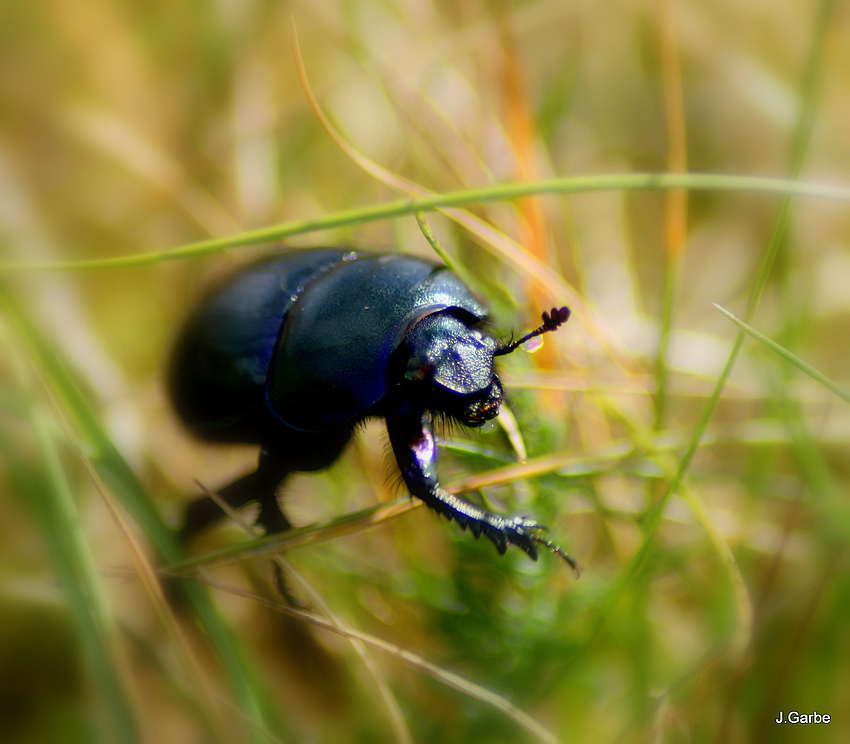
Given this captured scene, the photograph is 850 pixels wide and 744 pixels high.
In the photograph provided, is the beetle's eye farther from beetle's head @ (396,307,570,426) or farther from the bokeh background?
the bokeh background

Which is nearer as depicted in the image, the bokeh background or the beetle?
the beetle

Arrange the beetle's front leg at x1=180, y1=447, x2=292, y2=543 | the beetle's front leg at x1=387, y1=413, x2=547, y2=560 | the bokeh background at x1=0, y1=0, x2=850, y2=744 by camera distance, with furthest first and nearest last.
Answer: the beetle's front leg at x1=180, y1=447, x2=292, y2=543, the bokeh background at x1=0, y1=0, x2=850, y2=744, the beetle's front leg at x1=387, y1=413, x2=547, y2=560

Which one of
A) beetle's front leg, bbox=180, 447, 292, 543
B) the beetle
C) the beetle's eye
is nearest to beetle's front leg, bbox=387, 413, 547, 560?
the beetle

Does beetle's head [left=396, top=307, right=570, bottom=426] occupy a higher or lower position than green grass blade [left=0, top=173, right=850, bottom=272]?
lower

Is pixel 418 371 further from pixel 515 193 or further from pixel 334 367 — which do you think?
pixel 515 193

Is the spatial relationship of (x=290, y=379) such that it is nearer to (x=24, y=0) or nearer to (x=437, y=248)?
(x=437, y=248)

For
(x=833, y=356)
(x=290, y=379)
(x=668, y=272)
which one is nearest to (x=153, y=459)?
(x=290, y=379)

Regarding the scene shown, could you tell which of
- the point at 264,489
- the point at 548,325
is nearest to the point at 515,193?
the point at 548,325
